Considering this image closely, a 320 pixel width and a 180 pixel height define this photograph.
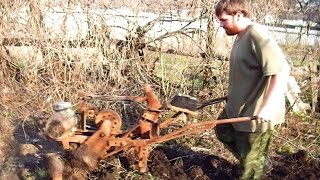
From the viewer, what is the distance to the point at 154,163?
5004 millimetres

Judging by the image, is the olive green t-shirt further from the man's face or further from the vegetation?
the vegetation

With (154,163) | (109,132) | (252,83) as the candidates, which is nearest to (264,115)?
(252,83)

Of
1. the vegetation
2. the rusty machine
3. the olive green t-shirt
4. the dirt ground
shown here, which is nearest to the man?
the olive green t-shirt

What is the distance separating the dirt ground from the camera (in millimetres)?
4738

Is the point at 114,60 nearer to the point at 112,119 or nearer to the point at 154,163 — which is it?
the point at 154,163

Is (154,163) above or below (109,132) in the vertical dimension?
below

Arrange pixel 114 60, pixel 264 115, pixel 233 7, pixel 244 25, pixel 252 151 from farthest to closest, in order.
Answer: pixel 114 60
pixel 252 151
pixel 244 25
pixel 233 7
pixel 264 115

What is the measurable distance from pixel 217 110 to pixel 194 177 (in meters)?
1.91

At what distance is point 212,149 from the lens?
5723mm

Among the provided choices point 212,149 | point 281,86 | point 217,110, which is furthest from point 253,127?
point 217,110

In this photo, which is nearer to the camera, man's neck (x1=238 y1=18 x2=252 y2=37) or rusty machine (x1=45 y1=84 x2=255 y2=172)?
man's neck (x1=238 y1=18 x2=252 y2=37)

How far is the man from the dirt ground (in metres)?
0.80

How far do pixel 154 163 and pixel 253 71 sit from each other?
63.9 inches

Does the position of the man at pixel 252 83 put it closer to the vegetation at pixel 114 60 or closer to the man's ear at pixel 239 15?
the man's ear at pixel 239 15
